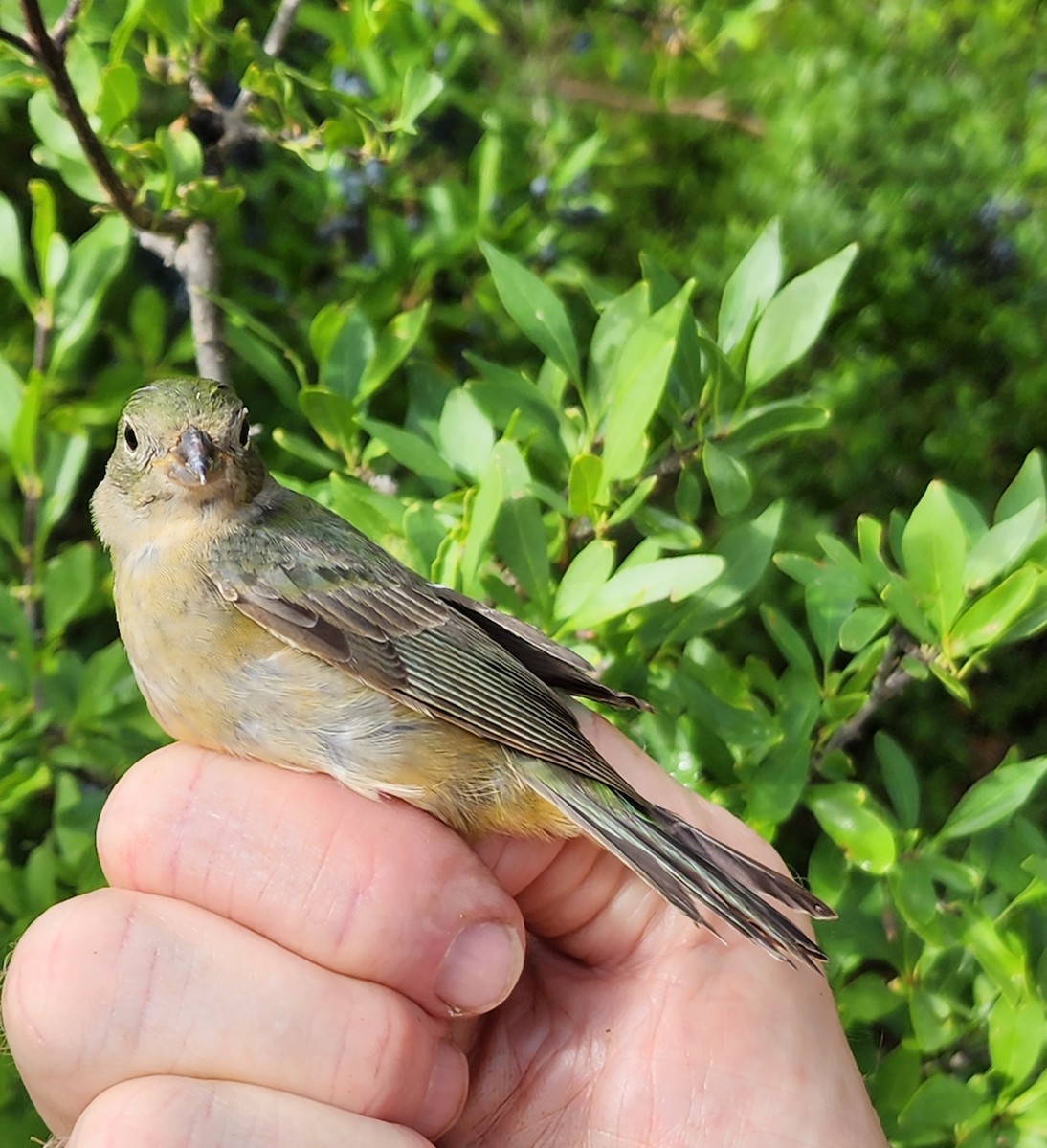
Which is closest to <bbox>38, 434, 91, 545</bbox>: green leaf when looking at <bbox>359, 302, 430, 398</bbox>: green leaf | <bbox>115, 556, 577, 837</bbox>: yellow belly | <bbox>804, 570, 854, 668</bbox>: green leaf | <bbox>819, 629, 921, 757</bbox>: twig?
<bbox>115, 556, 577, 837</bbox>: yellow belly

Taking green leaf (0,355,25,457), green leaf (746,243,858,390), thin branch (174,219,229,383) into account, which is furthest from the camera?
thin branch (174,219,229,383)

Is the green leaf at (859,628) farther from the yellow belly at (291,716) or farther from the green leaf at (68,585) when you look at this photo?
the green leaf at (68,585)

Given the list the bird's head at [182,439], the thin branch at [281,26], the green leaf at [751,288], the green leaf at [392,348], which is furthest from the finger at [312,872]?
the thin branch at [281,26]

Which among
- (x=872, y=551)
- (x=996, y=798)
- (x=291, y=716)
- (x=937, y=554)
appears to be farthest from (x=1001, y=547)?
(x=291, y=716)

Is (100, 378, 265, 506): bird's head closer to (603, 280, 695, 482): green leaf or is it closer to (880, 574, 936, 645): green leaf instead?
(603, 280, 695, 482): green leaf

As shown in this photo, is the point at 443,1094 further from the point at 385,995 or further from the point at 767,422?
the point at 767,422

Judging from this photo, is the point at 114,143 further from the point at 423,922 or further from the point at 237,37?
the point at 423,922
